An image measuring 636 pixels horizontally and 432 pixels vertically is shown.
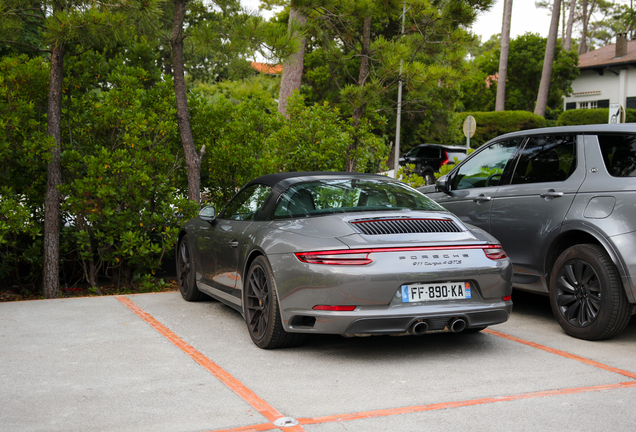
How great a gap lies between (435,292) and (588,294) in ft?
5.10

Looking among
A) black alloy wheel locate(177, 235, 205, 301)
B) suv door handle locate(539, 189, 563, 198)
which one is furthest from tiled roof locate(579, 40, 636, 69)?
black alloy wheel locate(177, 235, 205, 301)

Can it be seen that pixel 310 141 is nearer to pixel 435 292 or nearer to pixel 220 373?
pixel 435 292

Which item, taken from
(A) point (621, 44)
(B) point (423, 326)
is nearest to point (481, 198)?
(B) point (423, 326)

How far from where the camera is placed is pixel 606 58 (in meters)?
46.7

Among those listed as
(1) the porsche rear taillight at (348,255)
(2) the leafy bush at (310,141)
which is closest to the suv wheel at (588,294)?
(1) the porsche rear taillight at (348,255)

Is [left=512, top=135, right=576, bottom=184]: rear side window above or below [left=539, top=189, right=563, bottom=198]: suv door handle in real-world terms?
above

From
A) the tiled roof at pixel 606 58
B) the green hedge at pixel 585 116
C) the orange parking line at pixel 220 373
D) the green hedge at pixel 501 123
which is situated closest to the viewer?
the orange parking line at pixel 220 373

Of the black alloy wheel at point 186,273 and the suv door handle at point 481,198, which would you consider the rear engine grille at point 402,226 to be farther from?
the black alloy wheel at point 186,273

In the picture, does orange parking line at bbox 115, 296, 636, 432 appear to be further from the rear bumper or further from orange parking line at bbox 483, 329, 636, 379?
the rear bumper

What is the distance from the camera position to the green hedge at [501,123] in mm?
37938

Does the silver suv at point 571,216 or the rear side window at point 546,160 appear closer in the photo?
the silver suv at point 571,216

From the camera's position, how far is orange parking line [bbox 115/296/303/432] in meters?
3.72

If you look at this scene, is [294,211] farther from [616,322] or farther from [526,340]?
[616,322]

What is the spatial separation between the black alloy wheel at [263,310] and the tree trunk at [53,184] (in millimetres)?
4133
